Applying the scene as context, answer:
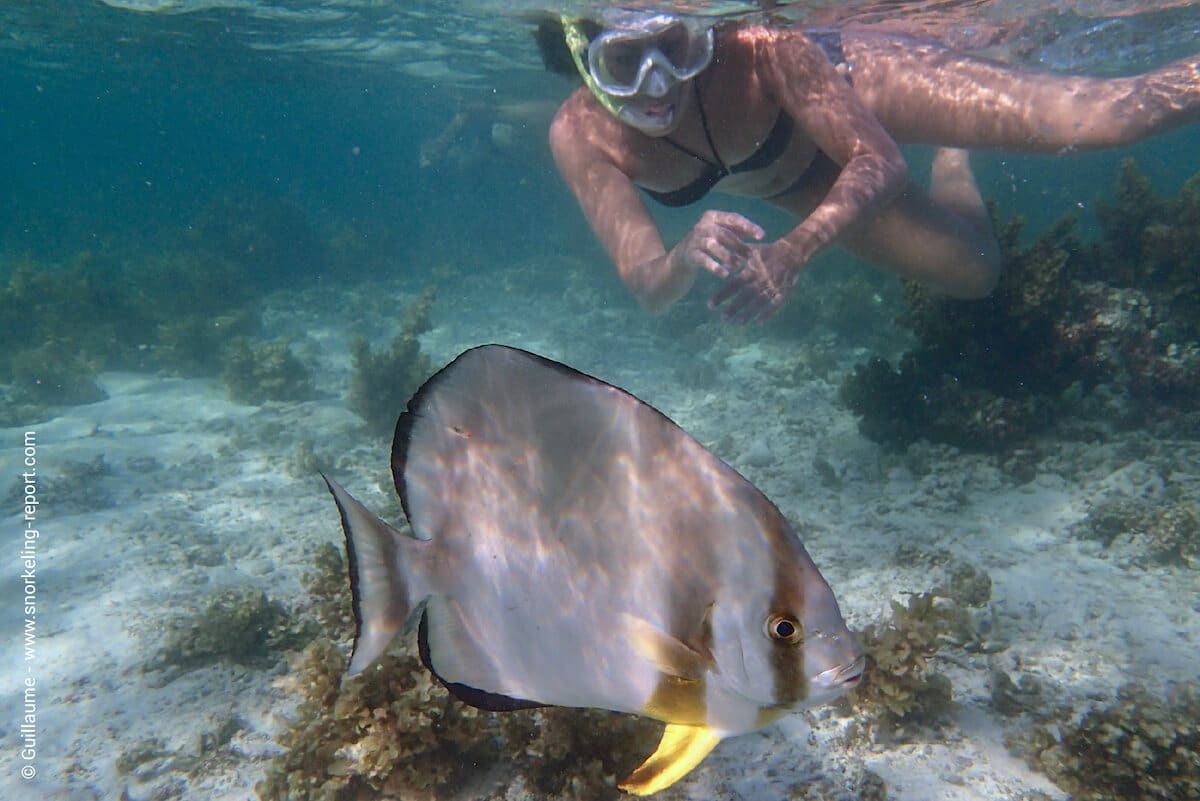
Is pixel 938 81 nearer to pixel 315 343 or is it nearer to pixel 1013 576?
pixel 1013 576

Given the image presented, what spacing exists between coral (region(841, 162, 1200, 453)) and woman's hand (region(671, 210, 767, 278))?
15.3 ft

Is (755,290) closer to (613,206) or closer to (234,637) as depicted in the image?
(613,206)

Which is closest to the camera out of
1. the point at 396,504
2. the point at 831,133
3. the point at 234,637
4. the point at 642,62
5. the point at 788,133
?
the point at 831,133

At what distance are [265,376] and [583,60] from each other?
9360 mm

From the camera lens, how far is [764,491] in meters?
6.23

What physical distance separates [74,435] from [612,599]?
1142 centimetres

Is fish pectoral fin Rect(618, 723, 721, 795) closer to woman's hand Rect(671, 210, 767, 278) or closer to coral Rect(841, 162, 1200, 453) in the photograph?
woman's hand Rect(671, 210, 767, 278)

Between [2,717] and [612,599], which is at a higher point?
[612,599]

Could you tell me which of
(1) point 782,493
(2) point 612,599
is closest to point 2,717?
(2) point 612,599

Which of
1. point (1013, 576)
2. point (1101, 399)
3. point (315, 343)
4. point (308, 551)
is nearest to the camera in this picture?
point (1013, 576)

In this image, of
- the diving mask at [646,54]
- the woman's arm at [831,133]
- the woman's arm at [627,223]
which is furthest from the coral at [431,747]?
the diving mask at [646,54]

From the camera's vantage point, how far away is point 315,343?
14555mm

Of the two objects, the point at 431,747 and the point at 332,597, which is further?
the point at 332,597

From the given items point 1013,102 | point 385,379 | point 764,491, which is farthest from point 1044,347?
point 385,379
